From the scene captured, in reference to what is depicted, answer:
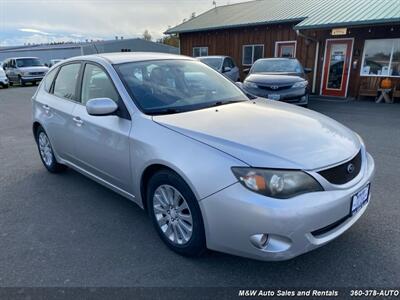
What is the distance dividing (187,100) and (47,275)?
2.00 meters

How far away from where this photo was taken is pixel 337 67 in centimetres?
1337

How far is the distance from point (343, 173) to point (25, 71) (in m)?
23.5

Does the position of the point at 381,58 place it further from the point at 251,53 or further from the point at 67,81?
the point at 67,81

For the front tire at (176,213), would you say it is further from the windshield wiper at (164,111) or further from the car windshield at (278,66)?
the car windshield at (278,66)

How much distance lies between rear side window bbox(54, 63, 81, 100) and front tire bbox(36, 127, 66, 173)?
772 mm

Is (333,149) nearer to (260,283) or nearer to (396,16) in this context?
(260,283)

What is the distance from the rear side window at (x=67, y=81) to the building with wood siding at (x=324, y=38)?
34.3 ft

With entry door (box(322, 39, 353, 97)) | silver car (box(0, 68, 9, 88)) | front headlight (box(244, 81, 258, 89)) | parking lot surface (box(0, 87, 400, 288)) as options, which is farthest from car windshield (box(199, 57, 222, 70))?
silver car (box(0, 68, 9, 88))

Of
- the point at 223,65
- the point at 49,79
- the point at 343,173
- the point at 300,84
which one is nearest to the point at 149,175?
the point at 343,173

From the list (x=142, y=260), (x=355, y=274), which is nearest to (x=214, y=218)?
(x=142, y=260)

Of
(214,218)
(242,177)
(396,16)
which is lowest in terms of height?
(214,218)

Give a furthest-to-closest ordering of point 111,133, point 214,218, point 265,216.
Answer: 1. point 111,133
2. point 214,218
3. point 265,216

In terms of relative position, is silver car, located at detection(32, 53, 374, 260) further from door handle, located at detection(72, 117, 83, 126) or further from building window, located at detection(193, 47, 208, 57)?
building window, located at detection(193, 47, 208, 57)

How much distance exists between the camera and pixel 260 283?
2449mm
